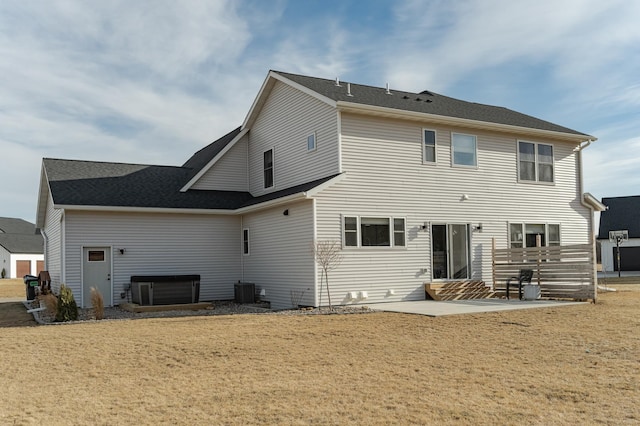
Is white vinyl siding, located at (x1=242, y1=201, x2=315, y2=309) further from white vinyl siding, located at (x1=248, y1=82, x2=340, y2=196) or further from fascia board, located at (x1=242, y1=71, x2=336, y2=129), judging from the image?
fascia board, located at (x1=242, y1=71, x2=336, y2=129)

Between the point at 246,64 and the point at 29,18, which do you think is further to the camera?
the point at 246,64

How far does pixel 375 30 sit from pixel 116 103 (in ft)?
37.9

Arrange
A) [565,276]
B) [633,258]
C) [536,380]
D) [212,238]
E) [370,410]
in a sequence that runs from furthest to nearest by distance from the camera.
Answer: [633,258]
[212,238]
[565,276]
[536,380]
[370,410]

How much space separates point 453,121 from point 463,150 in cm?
124

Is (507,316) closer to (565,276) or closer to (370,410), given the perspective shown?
(565,276)

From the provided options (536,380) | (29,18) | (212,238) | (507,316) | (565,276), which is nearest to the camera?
(536,380)

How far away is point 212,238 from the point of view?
21172mm

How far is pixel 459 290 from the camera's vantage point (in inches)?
744

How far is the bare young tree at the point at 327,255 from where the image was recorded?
54.3 feet

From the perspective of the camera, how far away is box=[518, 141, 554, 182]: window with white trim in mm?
21078

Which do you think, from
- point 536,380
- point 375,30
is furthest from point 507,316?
point 375,30

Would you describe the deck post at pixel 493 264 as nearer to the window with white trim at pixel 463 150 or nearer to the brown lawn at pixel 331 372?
the window with white trim at pixel 463 150

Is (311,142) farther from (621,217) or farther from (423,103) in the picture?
(621,217)

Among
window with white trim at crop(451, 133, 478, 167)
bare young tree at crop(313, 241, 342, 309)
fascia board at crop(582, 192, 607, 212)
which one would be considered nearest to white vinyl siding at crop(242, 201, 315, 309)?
bare young tree at crop(313, 241, 342, 309)
